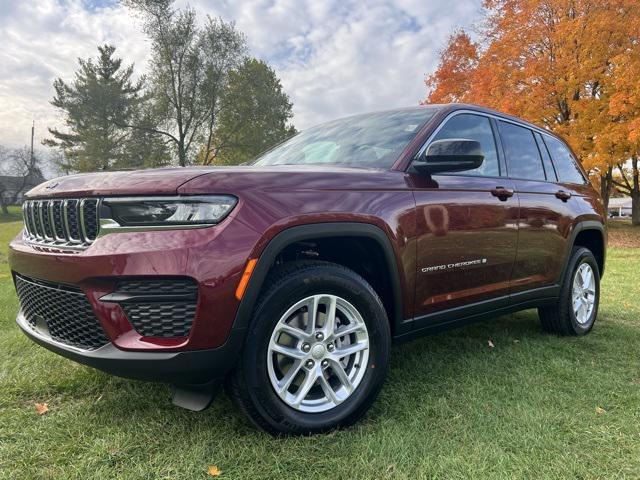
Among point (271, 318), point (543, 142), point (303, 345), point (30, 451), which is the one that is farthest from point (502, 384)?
point (30, 451)

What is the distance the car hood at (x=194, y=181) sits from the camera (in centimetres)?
207

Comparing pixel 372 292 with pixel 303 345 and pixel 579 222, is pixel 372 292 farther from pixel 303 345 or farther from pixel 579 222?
pixel 579 222

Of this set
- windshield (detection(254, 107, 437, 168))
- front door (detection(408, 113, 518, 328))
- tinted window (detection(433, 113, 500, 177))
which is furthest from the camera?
tinted window (detection(433, 113, 500, 177))

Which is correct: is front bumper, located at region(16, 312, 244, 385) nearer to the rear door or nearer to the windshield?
the windshield

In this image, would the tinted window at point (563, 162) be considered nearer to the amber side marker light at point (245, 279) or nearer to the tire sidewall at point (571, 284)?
the tire sidewall at point (571, 284)

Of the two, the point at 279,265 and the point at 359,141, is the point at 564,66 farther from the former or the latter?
the point at 279,265

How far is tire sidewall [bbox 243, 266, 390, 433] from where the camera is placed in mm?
2162

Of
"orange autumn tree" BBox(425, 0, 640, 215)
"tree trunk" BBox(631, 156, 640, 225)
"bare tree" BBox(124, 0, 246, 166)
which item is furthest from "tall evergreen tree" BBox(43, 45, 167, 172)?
"tree trunk" BBox(631, 156, 640, 225)

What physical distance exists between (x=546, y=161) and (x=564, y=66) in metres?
12.4

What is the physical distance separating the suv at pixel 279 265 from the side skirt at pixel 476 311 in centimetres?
2

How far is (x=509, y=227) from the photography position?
11.1ft

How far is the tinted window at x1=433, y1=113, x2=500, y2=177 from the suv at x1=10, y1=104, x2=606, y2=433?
0.08 ft

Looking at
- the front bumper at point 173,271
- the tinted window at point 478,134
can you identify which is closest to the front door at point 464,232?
the tinted window at point 478,134

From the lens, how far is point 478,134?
3525 millimetres
